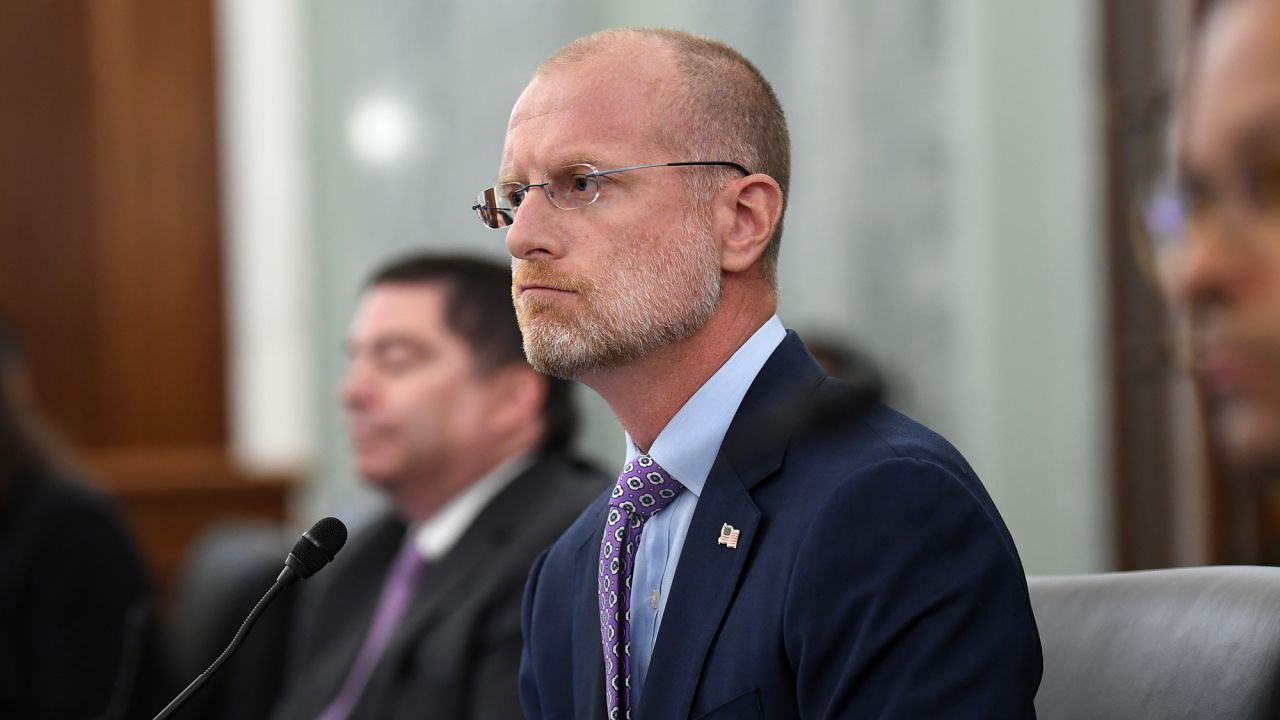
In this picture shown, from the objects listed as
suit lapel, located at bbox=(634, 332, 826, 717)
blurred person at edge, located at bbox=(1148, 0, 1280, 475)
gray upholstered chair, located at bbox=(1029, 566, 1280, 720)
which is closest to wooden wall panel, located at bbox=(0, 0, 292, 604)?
suit lapel, located at bbox=(634, 332, 826, 717)

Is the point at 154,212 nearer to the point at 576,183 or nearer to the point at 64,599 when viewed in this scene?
the point at 64,599

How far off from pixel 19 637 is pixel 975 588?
8.35 ft

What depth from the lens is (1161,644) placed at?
1.31m

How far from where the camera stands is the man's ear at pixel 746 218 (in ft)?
5.00

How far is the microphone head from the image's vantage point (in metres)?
1.50

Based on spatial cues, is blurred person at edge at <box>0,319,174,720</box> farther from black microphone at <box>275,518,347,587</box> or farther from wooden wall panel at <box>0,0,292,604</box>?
wooden wall panel at <box>0,0,292,604</box>

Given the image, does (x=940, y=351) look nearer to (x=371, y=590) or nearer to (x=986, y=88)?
(x=986, y=88)

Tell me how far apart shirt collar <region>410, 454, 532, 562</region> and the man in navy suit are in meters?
0.94

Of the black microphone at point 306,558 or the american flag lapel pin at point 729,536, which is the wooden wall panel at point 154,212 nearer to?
the black microphone at point 306,558

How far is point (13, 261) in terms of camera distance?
18.4ft

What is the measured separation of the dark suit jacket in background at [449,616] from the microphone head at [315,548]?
1.97ft

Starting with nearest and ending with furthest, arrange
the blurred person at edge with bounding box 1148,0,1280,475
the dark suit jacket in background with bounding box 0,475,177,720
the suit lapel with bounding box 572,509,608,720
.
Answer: the blurred person at edge with bounding box 1148,0,1280,475 → the suit lapel with bounding box 572,509,608,720 → the dark suit jacket in background with bounding box 0,475,177,720

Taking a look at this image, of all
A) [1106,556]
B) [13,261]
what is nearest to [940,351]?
[1106,556]

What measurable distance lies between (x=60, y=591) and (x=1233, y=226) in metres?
3.03
